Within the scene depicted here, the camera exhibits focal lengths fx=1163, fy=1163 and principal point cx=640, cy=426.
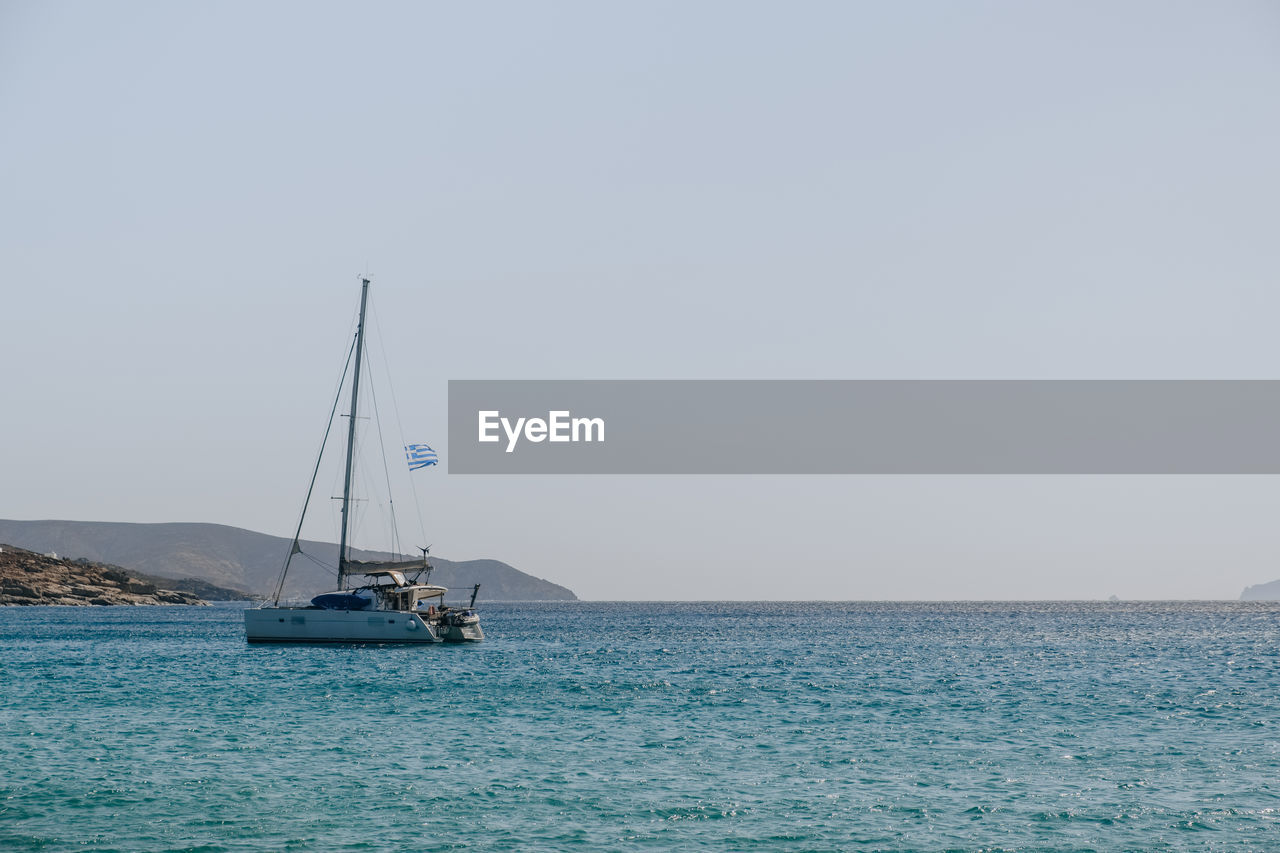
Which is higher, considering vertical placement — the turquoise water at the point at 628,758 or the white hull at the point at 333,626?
the white hull at the point at 333,626

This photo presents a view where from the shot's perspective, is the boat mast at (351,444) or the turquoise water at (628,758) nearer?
the turquoise water at (628,758)

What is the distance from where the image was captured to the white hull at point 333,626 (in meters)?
74.1

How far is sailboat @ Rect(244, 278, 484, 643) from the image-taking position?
74375mm

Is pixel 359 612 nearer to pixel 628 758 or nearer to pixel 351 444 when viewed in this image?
pixel 351 444

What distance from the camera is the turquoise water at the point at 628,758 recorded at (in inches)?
952

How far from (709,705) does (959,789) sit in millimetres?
18772

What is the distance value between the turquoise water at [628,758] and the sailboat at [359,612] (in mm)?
8982

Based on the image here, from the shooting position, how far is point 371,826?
24453mm

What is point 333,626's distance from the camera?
74.2m

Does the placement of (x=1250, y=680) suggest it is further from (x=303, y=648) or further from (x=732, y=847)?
(x=303, y=648)

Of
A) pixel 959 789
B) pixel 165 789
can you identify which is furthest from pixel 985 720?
pixel 165 789

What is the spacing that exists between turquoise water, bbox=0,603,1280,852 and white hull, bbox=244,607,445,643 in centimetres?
868

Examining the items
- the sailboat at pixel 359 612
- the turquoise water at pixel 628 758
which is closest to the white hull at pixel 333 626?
the sailboat at pixel 359 612

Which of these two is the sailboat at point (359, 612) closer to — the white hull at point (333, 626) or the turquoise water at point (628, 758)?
the white hull at point (333, 626)
